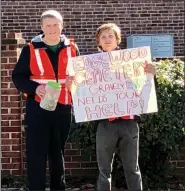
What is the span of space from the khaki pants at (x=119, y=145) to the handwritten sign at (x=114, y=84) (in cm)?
15

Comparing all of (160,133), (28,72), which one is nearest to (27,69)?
(28,72)

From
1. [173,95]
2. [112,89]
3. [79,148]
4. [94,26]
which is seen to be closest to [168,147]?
[173,95]

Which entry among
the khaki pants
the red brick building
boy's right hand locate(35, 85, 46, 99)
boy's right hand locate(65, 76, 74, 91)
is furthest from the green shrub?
the red brick building

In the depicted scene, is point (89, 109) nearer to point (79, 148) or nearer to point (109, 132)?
point (109, 132)

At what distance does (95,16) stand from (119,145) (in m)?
5.44

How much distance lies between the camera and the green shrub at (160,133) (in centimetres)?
505

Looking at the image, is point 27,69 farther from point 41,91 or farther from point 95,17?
point 95,17

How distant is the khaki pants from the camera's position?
379 cm

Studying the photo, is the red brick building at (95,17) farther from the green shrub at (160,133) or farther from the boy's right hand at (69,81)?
the boy's right hand at (69,81)

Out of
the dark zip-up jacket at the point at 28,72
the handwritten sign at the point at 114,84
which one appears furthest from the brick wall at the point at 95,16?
the dark zip-up jacket at the point at 28,72

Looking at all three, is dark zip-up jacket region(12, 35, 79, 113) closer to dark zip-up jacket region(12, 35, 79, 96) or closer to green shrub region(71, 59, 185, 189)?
dark zip-up jacket region(12, 35, 79, 96)

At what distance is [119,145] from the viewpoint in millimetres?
3867

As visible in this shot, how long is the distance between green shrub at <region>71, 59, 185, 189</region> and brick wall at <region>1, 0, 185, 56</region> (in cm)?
367

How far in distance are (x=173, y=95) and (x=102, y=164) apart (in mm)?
1727
